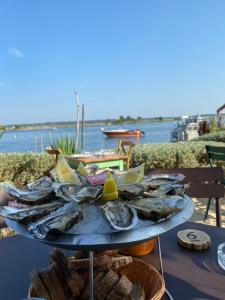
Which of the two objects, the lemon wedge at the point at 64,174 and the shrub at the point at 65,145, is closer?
the lemon wedge at the point at 64,174

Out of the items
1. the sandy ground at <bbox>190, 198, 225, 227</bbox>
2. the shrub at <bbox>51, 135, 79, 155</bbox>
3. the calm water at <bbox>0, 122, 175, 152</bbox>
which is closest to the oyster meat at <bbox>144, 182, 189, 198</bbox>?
the sandy ground at <bbox>190, 198, 225, 227</bbox>

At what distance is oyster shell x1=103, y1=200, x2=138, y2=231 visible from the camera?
2.13 feet

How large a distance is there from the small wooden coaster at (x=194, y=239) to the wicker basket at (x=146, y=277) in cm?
27

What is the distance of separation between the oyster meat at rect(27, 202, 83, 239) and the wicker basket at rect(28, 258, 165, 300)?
0.82 feet

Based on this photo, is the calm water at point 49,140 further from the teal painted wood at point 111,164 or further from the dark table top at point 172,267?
the dark table top at point 172,267

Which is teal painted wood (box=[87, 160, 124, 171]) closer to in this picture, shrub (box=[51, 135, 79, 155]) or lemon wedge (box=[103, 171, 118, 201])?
shrub (box=[51, 135, 79, 155])

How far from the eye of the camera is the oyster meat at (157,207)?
694 mm

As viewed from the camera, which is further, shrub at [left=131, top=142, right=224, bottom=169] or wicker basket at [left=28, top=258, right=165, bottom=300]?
shrub at [left=131, top=142, right=224, bottom=169]

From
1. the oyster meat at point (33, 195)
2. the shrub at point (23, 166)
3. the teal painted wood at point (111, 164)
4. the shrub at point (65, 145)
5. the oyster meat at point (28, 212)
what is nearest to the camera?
the oyster meat at point (28, 212)

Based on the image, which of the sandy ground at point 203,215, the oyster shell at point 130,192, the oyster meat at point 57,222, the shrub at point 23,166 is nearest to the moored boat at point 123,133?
the shrub at point 23,166

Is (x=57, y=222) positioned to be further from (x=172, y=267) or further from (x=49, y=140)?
(x=49, y=140)

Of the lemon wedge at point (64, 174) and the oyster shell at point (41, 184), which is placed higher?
the lemon wedge at point (64, 174)

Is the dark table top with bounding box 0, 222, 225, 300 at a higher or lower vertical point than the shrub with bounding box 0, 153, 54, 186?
higher

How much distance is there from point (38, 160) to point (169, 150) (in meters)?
2.32
